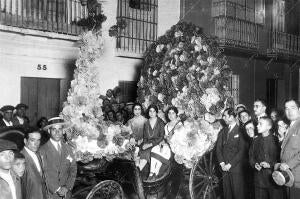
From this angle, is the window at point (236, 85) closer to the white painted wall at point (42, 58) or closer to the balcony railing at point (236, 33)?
the balcony railing at point (236, 33)

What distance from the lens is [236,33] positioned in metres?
15.2

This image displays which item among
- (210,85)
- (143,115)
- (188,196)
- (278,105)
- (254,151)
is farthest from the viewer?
(278,105)

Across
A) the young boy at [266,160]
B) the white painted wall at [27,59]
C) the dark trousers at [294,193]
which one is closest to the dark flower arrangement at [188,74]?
the young boy at [266,160]

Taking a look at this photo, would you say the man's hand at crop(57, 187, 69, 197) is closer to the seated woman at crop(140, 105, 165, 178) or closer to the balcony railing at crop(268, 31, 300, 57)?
the seated woman at crop(140, 105, 165, 178)

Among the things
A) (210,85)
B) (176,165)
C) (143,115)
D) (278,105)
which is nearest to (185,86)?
(210,85)

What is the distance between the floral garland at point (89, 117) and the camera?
6109mm

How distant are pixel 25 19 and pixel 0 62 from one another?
120 centimetres

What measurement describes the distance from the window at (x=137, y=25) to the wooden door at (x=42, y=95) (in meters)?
2.29

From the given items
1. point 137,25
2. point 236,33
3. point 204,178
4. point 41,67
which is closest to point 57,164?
point 204,178

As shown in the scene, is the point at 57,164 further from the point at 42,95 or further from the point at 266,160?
the point at 42,95

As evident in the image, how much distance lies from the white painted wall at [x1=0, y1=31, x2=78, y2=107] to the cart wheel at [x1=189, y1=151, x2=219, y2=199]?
5155 mm

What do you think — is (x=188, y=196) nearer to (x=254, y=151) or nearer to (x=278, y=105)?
(x=254, y=151)

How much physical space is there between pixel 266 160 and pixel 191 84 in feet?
8.15

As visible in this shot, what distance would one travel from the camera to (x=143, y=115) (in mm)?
8719
